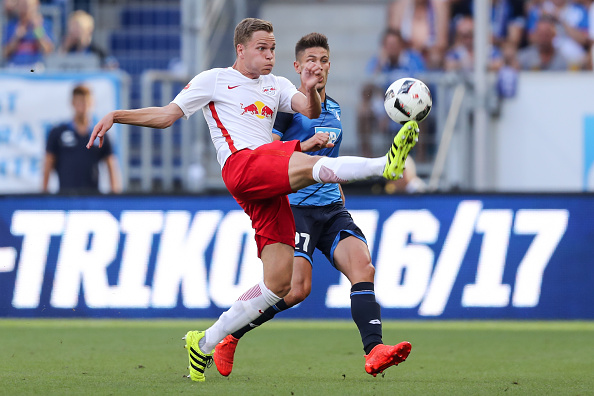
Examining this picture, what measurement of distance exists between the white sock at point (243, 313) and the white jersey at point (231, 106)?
2.79 ft

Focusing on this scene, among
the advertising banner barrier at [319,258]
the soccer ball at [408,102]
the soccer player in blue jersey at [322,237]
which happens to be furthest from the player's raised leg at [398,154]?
the advertising banner barrier at [319,258]

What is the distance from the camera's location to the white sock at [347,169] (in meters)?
5.39

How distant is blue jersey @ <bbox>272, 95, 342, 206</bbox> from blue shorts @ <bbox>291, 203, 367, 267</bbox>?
0.07 m

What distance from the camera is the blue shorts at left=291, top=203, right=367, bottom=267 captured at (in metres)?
6.59

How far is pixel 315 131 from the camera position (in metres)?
6.80

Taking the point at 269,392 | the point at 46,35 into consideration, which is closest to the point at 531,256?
the point at 269,392

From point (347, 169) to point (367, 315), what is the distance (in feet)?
3.76

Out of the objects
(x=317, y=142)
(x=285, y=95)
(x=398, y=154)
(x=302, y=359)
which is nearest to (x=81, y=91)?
(x=302, y=359)

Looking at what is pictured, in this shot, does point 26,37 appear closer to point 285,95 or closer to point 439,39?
point 439,39

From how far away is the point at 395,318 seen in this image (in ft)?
34.8

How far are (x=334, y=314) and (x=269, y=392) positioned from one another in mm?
5217

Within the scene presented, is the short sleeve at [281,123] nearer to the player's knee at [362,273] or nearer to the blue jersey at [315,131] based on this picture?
the blue jersey at [315,131]

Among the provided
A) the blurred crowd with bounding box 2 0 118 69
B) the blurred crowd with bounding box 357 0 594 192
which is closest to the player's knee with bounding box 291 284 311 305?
the blurred crowd with bounding box 357 0 594 192

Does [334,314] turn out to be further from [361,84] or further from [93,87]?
[93,87]
